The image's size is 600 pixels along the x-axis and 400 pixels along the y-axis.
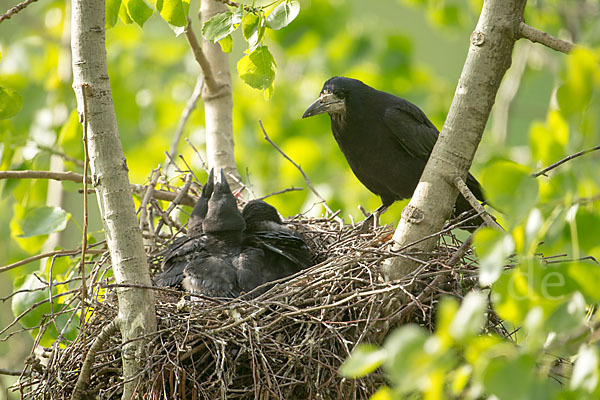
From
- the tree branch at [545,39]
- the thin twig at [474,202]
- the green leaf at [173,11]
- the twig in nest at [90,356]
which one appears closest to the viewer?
the tree branch at [545,39]

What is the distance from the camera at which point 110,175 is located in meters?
2.48

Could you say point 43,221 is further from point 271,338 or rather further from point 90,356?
point 271,338

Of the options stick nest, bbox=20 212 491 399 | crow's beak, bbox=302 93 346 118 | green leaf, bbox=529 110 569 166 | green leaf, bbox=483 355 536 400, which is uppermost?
crow's beak, bbox=302 93 346 118

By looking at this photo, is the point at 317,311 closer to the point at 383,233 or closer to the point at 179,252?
the point at 383,233

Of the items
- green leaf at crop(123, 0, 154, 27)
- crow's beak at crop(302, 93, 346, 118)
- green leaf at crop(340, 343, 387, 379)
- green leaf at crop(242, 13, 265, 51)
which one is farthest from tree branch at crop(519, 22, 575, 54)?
crow's beak at crop(302, 93, 346, 118)

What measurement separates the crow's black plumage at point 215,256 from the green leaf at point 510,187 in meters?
2.18

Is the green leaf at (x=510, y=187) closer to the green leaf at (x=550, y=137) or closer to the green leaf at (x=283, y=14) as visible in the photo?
the green leaf at (x=550, y=137)

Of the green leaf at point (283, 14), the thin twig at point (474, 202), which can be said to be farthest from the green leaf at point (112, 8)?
the thin twig at point (474, 202)

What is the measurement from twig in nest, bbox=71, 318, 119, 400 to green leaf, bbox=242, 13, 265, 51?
4.08 feet

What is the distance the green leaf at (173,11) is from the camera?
2.76 m

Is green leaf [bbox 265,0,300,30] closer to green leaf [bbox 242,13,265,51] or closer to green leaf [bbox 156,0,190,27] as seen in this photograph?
green leaf [bbox 242,13,265,51]

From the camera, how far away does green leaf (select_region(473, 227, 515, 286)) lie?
1.26 meters

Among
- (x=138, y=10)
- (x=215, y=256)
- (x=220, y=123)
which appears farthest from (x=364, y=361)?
(x=220, y=123)

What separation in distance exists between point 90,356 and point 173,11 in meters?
1.42
